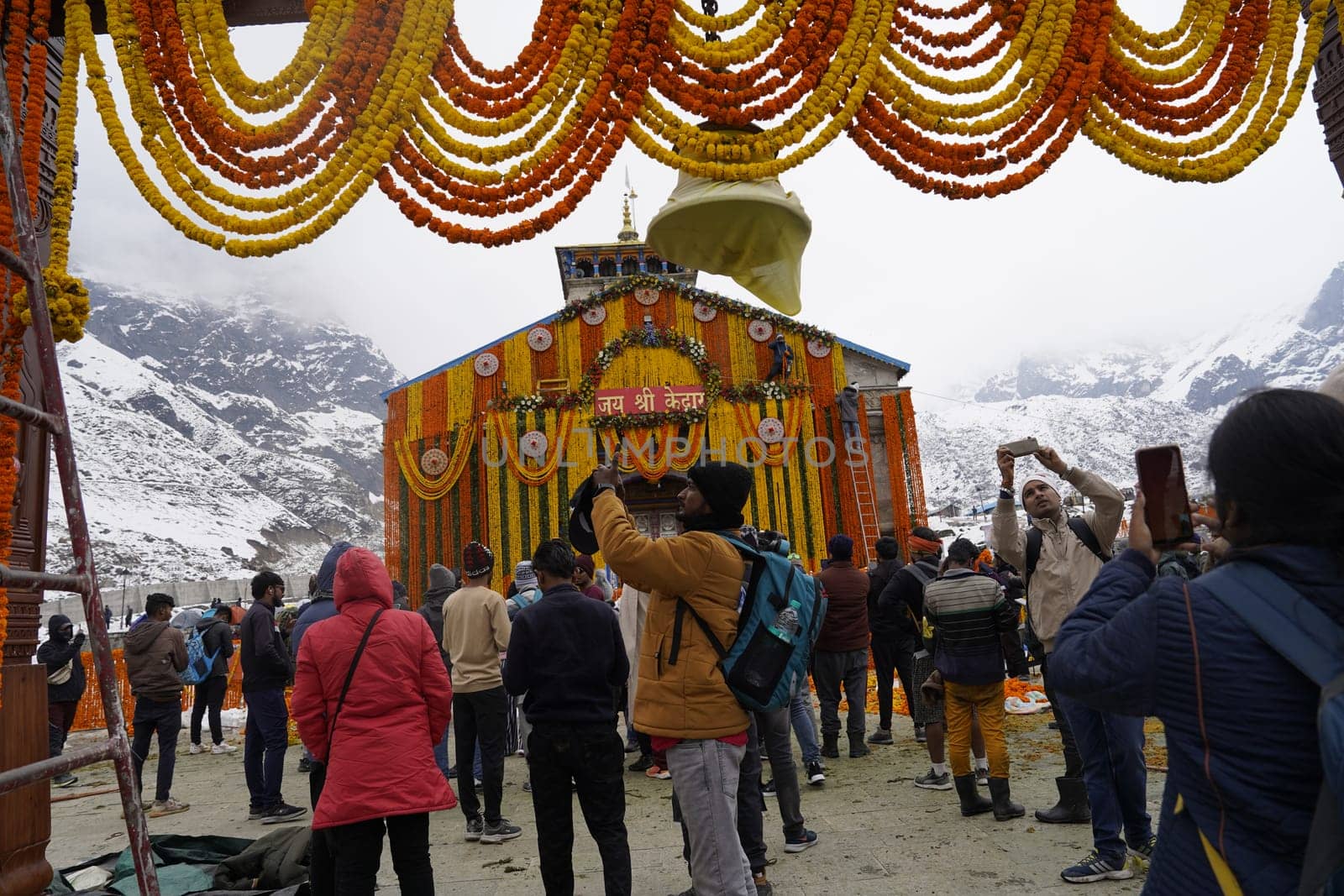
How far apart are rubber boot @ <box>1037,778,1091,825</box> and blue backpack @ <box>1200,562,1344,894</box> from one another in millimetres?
4031

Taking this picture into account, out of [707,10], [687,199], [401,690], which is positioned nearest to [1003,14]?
[707,10]

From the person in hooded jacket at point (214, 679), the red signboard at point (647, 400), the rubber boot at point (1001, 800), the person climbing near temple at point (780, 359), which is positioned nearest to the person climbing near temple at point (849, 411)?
the person climbing near temple at point (780, 359)

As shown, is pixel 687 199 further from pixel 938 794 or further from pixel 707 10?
pixel 938 794

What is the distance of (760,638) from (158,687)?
228 inches

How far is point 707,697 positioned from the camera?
2988mm

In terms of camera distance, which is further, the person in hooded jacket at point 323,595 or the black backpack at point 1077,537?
the person in hooded jacket at point 323,595

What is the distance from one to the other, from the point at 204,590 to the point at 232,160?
3903cm

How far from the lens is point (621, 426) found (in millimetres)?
17625

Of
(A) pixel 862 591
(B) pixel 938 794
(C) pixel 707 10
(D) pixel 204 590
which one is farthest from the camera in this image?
(D) pixel 204 590

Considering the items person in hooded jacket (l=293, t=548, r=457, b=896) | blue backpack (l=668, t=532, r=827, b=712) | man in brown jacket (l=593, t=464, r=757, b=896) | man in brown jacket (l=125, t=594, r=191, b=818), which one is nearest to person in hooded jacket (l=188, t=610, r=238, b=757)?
man in brown jacket (l=125, t=594, r=191, b=818)

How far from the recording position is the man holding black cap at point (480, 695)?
5402mm

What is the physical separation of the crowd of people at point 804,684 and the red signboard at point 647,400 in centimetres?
973

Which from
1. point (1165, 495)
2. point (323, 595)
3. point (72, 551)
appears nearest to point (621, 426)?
point (323, 595)

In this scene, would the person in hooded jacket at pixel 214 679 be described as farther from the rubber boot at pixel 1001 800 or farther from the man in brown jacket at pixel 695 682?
the rubber boot at pixel 1001 800
